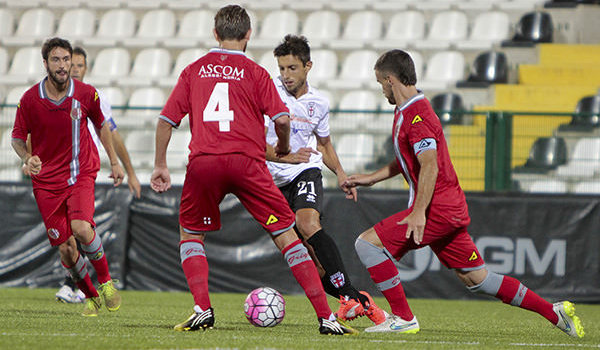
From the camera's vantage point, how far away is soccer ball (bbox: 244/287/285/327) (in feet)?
21.3

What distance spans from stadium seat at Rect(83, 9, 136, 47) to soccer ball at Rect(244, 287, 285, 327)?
11.6 m

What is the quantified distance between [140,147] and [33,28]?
22.0 feet

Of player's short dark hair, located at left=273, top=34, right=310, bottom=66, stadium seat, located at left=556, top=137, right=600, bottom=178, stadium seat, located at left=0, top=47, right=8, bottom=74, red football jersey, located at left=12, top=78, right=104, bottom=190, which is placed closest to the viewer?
player's short dark hair, located at left=273, top=34, right=310, bottom=66

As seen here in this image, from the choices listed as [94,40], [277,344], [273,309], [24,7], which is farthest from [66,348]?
[24,7]

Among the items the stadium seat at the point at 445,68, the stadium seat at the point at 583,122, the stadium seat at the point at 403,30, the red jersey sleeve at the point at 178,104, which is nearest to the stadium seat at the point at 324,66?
the stadium seat at the point at 403,30

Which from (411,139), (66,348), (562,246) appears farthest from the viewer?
(562,246)

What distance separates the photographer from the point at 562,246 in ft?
36.7

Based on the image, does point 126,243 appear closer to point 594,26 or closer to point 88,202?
point 88,202

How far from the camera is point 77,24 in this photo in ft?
58.3

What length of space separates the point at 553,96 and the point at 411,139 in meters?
9.51

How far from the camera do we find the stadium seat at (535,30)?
632 inches

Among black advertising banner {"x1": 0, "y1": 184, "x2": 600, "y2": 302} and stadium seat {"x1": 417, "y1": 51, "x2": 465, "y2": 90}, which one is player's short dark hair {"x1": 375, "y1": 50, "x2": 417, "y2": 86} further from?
stadium seat {"x1": 417, "y1": 51, "x2": 465, "y2": 90}

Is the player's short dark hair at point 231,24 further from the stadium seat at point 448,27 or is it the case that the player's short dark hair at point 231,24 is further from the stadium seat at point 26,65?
the stadium seat at point 26,65

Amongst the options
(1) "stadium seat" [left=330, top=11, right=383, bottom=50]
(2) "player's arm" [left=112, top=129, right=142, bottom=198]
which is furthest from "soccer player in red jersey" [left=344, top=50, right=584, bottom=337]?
(1) "stadium seat" [left=330, top=11, right=383, bottom=50]
